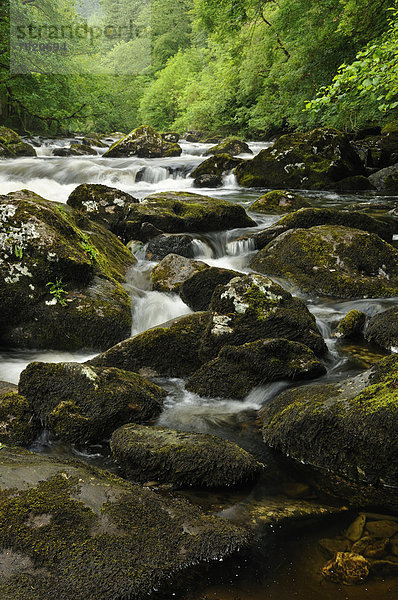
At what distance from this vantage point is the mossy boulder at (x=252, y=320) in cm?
489

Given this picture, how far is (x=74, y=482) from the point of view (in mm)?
2406

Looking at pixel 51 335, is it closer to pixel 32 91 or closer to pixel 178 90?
pixel 32 91

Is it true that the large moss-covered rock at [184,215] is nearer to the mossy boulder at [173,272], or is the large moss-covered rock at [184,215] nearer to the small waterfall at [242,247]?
the small waterfall at [242,247]

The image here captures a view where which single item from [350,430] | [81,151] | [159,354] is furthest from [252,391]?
[81,151]

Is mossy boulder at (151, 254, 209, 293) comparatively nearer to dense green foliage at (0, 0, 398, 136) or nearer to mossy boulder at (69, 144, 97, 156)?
dense green foliage at (0, 0, 398, 136)

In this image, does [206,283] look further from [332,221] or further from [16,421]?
A: [332,221]

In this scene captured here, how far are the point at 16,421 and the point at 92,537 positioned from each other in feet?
6.03

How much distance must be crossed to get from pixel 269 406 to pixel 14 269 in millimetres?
3716

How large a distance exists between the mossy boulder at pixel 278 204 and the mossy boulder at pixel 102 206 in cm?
363

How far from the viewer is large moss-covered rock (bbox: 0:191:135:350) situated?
18.4ft

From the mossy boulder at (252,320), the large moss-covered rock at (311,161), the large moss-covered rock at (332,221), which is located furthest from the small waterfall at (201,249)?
the large moss-covered rock at (311,161)

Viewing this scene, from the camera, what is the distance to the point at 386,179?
48.2ft

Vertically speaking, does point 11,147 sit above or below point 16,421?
above

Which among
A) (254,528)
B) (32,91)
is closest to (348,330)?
(254,528)
